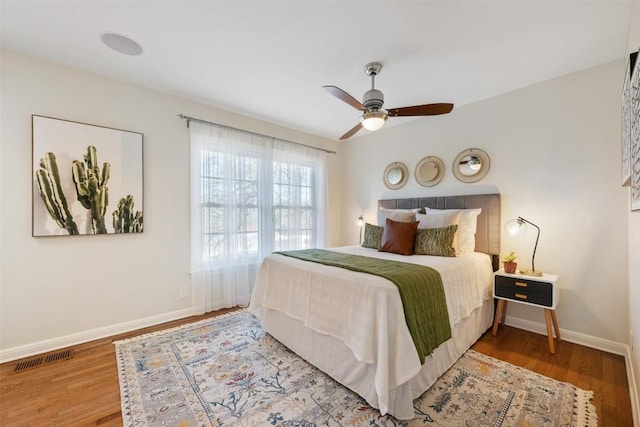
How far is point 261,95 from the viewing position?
3014 millimetres

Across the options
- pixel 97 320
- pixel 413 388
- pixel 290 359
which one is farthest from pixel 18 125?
pixel 413 388

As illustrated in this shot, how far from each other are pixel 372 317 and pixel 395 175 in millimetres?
2793

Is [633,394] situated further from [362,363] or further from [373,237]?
[373,237]

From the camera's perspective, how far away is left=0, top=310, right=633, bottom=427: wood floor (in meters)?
1.56

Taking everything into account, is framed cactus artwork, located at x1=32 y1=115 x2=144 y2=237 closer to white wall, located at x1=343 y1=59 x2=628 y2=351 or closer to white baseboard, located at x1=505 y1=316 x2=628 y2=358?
white wall, located at x1=343 y1=59 x2=628 y2=351

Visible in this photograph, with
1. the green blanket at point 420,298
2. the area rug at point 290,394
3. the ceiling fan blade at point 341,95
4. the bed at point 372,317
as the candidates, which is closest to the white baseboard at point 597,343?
the area rug at point 290,394

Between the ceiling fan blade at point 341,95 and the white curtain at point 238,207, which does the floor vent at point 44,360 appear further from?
the ceiling fan blade at point 341,95

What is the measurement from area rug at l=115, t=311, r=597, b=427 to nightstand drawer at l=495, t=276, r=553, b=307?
2.09 feet

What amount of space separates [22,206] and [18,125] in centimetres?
69

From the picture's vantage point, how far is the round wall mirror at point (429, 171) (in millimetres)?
3467

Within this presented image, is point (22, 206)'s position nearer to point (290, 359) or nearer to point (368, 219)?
point (290, 359)

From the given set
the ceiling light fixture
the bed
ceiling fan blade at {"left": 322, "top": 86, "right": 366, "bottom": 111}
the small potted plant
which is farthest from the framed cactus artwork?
the small potted plant

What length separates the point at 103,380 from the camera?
1.90m

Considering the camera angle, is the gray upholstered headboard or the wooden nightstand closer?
the wooden nightstand
